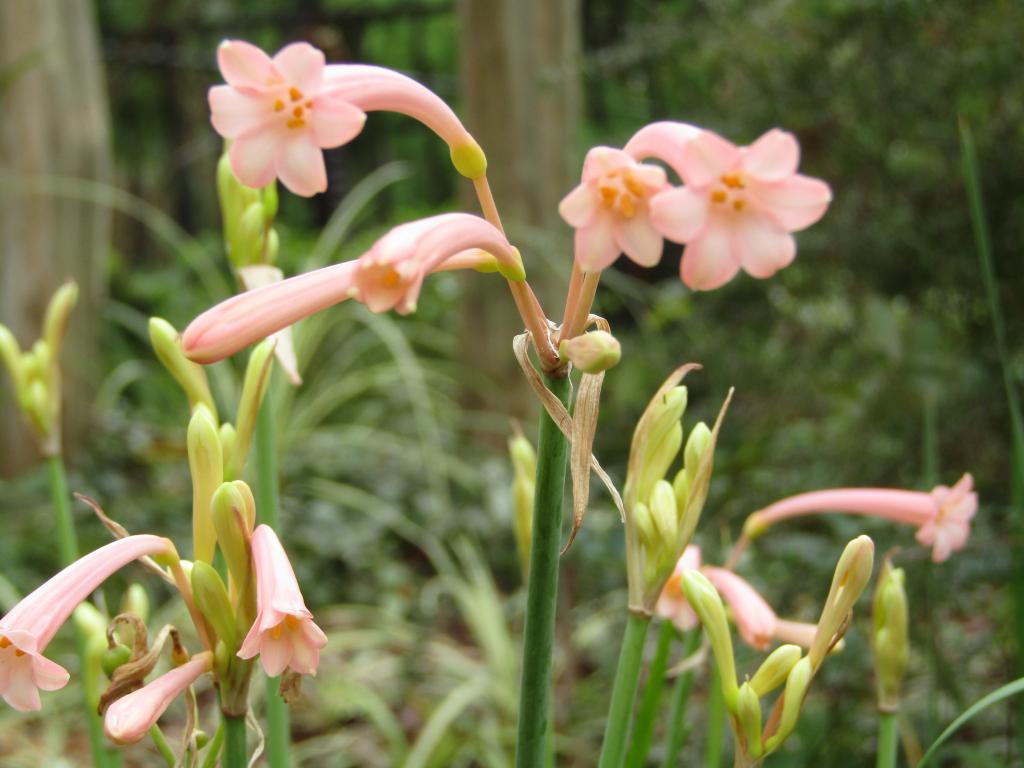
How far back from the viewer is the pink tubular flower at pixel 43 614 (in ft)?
1.74

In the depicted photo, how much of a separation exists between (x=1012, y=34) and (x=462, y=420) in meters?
1.87

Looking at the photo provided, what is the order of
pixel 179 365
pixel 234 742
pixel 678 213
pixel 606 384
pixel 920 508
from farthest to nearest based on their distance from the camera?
pixel 606 384 → pixel 920 508 → pixel 179 365 → pixel 234 742 → pixel 678 213

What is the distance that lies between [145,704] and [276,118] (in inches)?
11.1

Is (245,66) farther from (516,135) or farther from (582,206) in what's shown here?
(516,135)

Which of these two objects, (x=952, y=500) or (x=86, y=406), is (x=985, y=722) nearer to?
(x=952, y=500)

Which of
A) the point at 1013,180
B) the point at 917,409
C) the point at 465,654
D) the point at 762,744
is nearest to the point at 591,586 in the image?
the point at 465,654

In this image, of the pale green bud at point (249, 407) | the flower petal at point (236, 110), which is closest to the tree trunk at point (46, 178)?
the pale green bud at point (249, 407)

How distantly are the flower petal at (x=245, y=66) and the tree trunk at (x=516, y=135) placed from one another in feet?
7.98

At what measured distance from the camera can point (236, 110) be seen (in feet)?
1.65

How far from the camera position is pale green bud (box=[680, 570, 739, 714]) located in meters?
0.60

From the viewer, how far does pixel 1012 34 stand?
5.95 feet

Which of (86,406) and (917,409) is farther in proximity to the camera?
(86,406)

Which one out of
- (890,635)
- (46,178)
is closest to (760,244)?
(890,635)

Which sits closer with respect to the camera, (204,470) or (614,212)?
(614,212)
